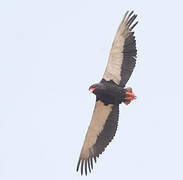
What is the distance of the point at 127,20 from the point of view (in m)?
19.1

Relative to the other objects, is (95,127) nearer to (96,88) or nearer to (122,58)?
(96,88)

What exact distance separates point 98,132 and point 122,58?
9.50ft

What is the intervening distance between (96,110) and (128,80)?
64.6 inches

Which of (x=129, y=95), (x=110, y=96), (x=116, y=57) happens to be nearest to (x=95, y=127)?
(x=110, y=96)

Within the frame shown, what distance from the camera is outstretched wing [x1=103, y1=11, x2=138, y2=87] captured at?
18734 millimetres

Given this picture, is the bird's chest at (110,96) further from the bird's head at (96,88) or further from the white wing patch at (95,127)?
the white wing patch at (95,127)

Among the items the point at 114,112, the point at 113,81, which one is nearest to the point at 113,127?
the point at 114,112

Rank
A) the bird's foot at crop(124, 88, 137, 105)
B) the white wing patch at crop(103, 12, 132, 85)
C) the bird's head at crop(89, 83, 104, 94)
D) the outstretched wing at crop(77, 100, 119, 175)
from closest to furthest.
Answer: the bird's foot at crop(124, 88, 137, 105) < the bird's head at crop(89, 83, 104, 94) < the white wing patch at crop(103, 12, 132, 85) < the outstretched wing at crop(77, 100, 119, 175)

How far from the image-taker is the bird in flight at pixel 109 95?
61.4ft

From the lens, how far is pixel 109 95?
723 inches

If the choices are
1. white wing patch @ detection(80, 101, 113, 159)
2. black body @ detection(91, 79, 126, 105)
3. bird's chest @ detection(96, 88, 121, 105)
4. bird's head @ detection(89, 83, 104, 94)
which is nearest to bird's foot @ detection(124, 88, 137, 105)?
black body @ detection(91, 79, 126, 105)

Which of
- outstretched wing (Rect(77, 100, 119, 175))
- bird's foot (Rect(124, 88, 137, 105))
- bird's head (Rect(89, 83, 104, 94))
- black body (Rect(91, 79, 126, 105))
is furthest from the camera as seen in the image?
outstretched wing (Rect(77, 100, 119, 175))

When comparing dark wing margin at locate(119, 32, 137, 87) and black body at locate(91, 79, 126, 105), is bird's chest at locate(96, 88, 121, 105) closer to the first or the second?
black body at locate(91, 79, 126, 105)

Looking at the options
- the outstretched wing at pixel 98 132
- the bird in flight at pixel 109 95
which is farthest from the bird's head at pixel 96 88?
the outstretched wing at pixel 98 132
